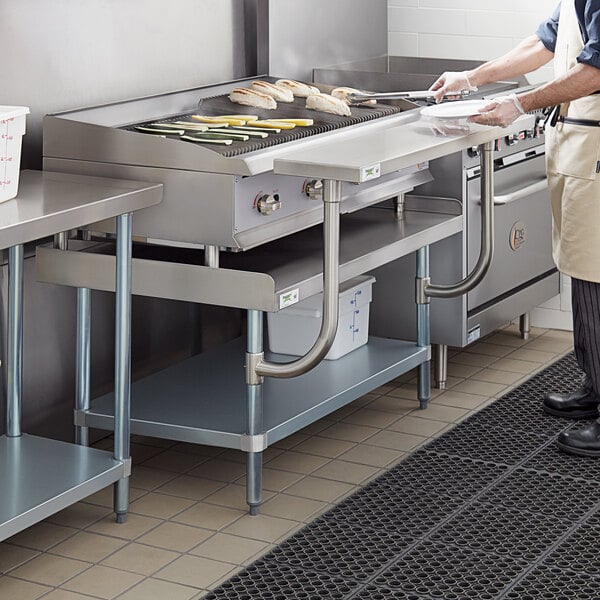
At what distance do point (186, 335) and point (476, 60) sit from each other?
179 centimetres

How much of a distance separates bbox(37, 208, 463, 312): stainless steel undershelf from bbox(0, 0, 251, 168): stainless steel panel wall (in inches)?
15.9

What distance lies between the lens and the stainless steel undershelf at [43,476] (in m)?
3.07

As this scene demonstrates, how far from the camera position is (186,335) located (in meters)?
4.55

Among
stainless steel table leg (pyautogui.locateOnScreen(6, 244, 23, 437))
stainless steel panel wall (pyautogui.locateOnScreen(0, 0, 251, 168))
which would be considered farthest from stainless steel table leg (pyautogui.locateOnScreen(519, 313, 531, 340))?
stainless steel table leg (pyautogui.locateOnScreen(6, 244, 23, 437))

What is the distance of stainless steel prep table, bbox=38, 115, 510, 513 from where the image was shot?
3348mm

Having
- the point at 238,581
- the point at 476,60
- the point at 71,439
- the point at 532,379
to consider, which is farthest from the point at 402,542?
the point at 476,60

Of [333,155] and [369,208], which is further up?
[333,155]

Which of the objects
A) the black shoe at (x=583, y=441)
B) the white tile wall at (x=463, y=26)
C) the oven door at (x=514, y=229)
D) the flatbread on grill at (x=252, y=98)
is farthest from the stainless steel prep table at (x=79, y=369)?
the white tile wall at (x=463, y=26)

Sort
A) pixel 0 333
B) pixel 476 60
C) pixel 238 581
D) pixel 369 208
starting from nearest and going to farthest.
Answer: pixel 238 581 < pixel 0 333 < pixel 369 208 < pixel 476 60

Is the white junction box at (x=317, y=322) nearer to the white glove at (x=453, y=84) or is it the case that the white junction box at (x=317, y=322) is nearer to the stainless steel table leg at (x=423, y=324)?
the stainless steel table leg at (x=423, y=324)

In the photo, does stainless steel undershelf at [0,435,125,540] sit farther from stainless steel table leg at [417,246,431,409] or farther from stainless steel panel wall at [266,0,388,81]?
stainless steel panel wall at [266,0,388,81]

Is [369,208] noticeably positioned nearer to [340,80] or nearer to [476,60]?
[340,80]

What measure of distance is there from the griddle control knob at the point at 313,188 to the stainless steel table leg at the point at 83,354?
69 cm

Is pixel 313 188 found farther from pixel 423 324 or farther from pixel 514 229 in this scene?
pixel 514 229
